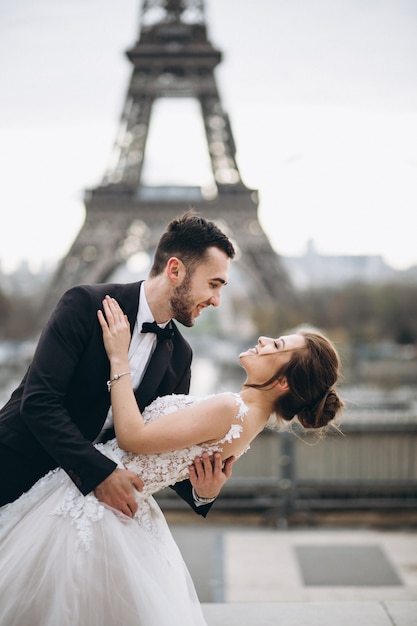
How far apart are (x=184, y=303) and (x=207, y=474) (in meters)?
0.56

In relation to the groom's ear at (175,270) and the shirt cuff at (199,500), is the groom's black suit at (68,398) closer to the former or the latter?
the groom's ear at (175,270)

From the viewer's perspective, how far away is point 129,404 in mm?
2191

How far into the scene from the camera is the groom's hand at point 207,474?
2.31 m

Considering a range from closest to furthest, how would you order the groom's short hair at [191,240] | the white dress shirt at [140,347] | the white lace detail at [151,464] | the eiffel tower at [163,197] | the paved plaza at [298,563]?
the white lace detail at [151,464], the groom's short hair at [191,240], the white dress shirt at [140,347], the paved plaza at [298,563], the eiffel tower at [163,197]

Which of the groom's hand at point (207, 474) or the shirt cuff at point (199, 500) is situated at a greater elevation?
the groom's hand at point (207, 474)

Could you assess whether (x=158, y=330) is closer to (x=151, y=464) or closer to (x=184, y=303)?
(x=184, y=303)

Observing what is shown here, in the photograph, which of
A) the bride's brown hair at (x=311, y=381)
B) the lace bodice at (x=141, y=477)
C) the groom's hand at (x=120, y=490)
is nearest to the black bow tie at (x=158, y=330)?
the lace bodice at (x=141, y=477)

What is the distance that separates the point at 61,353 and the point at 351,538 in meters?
4.26

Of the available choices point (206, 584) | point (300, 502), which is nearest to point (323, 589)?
point (206, 584)

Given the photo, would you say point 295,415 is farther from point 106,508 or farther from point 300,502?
point 300,502

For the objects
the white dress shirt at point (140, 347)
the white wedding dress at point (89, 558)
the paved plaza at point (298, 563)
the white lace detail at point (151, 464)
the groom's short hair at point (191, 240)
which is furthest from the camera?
the paved plaza at point (298, 563)

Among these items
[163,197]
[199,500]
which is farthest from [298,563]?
[163,197]

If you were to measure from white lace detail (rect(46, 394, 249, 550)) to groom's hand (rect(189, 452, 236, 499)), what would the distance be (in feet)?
0.07

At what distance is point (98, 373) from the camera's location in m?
2.29
